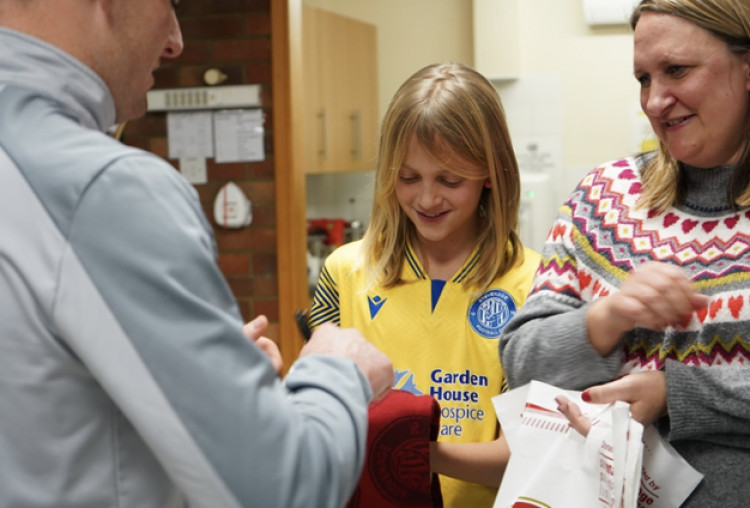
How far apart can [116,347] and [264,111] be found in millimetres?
2928

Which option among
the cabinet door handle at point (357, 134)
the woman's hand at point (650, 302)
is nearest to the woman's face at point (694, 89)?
the woman's hand at point (650, 302)

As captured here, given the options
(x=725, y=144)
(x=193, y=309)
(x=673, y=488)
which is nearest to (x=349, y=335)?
(x=193, y=309)

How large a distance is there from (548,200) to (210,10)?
2.13 metres

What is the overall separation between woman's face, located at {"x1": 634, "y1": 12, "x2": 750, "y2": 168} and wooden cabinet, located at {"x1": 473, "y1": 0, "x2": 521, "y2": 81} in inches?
148

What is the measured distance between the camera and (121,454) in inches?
33.3

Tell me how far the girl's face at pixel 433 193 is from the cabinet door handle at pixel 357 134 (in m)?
3.34

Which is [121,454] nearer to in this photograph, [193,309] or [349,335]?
[193,309]

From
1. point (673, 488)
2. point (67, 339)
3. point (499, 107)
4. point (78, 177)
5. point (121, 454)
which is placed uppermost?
point (499, 107)

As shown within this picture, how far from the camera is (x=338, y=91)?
4.89m

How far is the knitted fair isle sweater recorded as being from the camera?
1192mm

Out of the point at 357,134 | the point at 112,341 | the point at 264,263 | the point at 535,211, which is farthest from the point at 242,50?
the point at 112,341

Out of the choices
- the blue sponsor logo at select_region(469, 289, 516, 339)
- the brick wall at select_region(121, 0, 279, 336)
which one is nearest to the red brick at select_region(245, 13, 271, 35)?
the brick wall at select_region(121, 0, 279, 336)

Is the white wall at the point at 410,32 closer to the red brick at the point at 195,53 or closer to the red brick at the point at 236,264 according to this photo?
the red brick at the point at 195,53

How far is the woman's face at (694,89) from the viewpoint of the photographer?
1.26 meters
